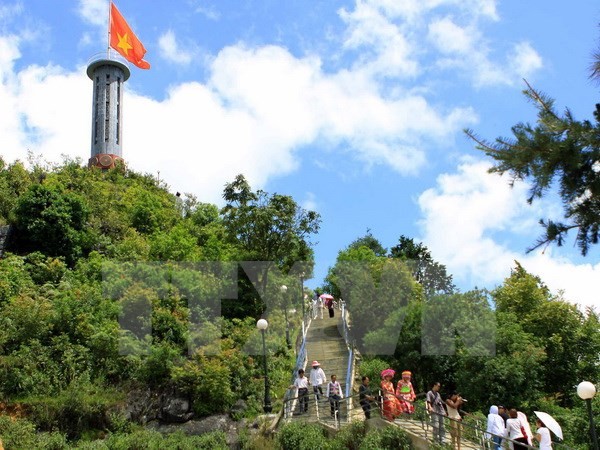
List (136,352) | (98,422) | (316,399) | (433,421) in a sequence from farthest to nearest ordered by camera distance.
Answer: (136,352), (98,422), (316,399), (433,421)

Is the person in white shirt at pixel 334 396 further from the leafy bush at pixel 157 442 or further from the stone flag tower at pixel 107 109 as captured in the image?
the stone flag tower at pixel 107 109

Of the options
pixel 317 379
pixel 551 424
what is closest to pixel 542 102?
pixel 551 424

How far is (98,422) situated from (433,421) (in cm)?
968

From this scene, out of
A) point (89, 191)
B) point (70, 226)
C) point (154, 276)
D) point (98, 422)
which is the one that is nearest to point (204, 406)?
point (98, 422)

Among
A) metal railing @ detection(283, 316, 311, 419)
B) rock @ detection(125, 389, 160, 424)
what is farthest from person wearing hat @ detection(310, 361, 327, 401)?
rock @ detection(125, 389, 160, 424)

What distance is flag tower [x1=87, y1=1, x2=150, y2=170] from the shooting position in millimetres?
46875

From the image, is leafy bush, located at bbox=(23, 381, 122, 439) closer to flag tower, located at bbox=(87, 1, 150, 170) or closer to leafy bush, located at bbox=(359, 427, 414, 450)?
leafy bush, located at bbox=(359, 427, 414, 450)

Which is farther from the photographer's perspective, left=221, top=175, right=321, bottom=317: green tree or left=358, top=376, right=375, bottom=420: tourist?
left=221, top=175, right=321, bottom=317: green tree

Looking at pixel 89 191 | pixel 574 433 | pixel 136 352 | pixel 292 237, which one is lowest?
pixel 574 433

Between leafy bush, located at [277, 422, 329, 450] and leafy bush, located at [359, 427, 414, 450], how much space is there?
144 cm

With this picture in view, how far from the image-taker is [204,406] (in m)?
19.5

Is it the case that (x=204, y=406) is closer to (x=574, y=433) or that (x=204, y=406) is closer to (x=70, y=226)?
(x=574, y=433)

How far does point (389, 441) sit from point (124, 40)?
127 feet

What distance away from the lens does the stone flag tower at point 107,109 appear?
48.8 metres
